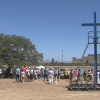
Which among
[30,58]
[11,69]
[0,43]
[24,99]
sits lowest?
[24,99]

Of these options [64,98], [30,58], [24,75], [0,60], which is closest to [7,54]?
[0,60]

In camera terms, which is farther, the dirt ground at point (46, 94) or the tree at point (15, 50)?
the tree at point (15, 50)

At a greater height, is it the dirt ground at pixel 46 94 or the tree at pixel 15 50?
the tree at pixel 15 50

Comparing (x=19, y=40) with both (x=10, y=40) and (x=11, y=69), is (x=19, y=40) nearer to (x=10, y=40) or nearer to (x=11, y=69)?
(x=10, y=40)

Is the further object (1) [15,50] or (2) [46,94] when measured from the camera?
(1) [15,50]

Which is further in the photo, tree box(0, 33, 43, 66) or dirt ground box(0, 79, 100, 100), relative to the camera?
tree box(0, 33, 43, 66)

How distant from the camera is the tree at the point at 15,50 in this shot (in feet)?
72.3

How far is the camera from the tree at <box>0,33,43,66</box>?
22047mm

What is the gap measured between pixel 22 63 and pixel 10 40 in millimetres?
3476

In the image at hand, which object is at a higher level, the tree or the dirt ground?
the tree

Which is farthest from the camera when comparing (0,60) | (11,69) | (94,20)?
(0,60)

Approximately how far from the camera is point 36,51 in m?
24.8

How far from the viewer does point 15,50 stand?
22.8 meters

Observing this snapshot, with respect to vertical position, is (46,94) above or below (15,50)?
below
